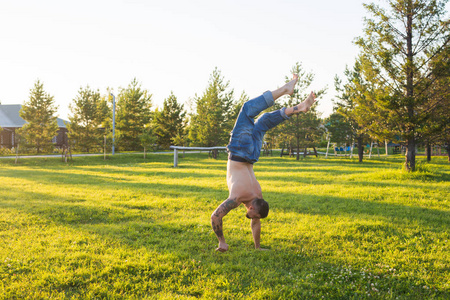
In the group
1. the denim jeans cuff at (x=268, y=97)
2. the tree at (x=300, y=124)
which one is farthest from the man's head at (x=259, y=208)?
the tree at (x=300, y=124)

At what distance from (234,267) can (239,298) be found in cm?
92

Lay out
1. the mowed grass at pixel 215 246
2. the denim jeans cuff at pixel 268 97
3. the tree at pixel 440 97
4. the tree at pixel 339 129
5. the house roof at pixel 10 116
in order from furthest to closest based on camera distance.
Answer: the house roof at pixel 10 116, the tree at pixel 339 129, the tree at pixel 440 97, the denim jeans cuff at pixel 268 97, the mowed grass at pixel 215 246

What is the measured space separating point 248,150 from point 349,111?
2096 cm

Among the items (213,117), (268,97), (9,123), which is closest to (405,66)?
(268,97)

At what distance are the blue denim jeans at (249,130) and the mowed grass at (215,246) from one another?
1.68 meters

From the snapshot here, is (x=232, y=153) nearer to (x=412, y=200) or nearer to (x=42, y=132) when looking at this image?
A: (x=412, y=200)

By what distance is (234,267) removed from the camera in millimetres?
4695

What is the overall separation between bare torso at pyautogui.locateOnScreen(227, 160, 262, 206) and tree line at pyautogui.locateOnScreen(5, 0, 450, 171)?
38.9 ft

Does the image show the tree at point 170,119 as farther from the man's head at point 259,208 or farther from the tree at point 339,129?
the man's head at point 259,208

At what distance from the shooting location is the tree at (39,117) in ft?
108

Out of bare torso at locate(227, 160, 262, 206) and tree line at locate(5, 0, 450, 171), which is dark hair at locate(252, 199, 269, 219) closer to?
bare torso at locate(227, 160, 262, 206)

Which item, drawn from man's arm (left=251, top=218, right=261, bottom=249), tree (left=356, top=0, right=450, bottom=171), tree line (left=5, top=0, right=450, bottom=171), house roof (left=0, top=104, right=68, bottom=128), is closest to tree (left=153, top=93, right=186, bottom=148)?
tree line (left=5, top=0, right=450, bottom=171)

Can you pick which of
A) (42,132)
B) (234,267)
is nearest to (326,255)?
(234,267)

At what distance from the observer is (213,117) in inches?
1367
